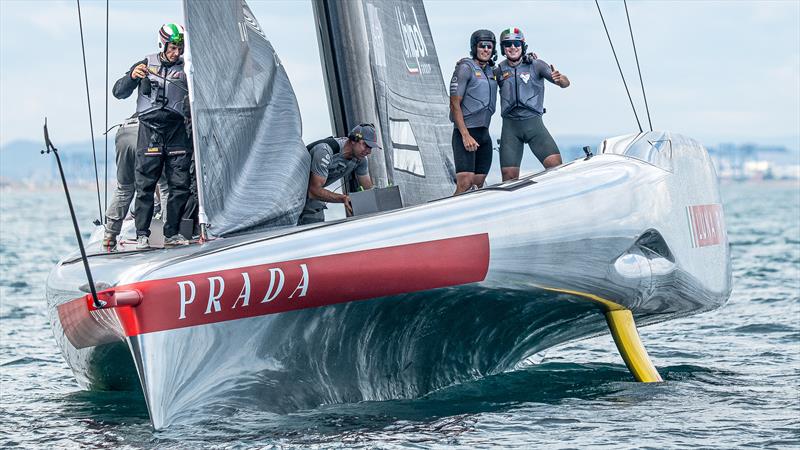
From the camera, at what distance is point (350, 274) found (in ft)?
18.2

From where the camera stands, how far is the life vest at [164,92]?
6352 millimetres

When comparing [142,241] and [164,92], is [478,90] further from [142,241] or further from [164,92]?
[142,241]

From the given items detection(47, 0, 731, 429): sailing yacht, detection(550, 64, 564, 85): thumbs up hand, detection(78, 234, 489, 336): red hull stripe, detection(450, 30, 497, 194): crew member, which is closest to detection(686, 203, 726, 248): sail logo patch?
detection(47, 0, 731, 429): sailing yacht

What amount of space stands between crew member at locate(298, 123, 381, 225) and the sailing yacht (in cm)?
22

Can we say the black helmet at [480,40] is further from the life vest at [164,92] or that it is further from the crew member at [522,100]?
the life vest at [164,92]

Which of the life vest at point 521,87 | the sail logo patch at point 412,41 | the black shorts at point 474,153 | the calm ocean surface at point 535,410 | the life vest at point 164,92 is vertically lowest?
the calm ocean surface at point 535,410

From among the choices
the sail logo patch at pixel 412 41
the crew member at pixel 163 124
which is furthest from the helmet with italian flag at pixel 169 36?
the sail logo patch at pixel 412 41

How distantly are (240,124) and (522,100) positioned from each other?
5.68ft

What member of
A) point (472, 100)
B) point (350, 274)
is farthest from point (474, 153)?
point (350, 274)

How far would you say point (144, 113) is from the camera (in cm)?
637

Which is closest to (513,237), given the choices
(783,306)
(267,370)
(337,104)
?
(267,370)

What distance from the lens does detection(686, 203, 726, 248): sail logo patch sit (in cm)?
707

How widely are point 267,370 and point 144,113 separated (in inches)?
60.0

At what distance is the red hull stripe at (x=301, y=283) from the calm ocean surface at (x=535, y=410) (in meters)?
0.53
